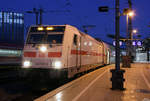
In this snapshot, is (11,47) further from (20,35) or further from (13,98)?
(20,35)

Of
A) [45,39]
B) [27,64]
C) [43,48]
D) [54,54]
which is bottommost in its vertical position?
[27,64]

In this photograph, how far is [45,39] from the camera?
35.1 feet

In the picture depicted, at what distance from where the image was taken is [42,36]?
35.4ft

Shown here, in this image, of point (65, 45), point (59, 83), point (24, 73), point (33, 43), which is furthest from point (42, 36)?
point (59, 83)

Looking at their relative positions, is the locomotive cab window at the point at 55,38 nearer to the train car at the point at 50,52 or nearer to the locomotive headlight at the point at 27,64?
the train car at the point at 50,52

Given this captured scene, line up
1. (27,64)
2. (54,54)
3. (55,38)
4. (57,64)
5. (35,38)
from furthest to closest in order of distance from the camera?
(35,38)
(55,38)
(27,64)
(54,54)
(57,64)

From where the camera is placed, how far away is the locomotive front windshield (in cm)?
1054

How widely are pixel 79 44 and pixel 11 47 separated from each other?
38.0ft

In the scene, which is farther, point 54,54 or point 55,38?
point 55,38

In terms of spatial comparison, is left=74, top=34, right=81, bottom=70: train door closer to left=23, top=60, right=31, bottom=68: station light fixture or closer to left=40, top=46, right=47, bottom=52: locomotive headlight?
left=40, top=46, right=47, bottom=52: locomotive headlight

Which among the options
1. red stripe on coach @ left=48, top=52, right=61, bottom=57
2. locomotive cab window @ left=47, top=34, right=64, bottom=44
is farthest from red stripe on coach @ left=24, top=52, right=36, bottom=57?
locomotive cab window @ left=47, top=34, right=64, bottom=44

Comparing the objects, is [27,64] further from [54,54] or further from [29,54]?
[54,54]

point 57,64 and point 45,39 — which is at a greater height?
point 45,39

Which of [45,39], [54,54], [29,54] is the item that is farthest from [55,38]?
[29,54]
